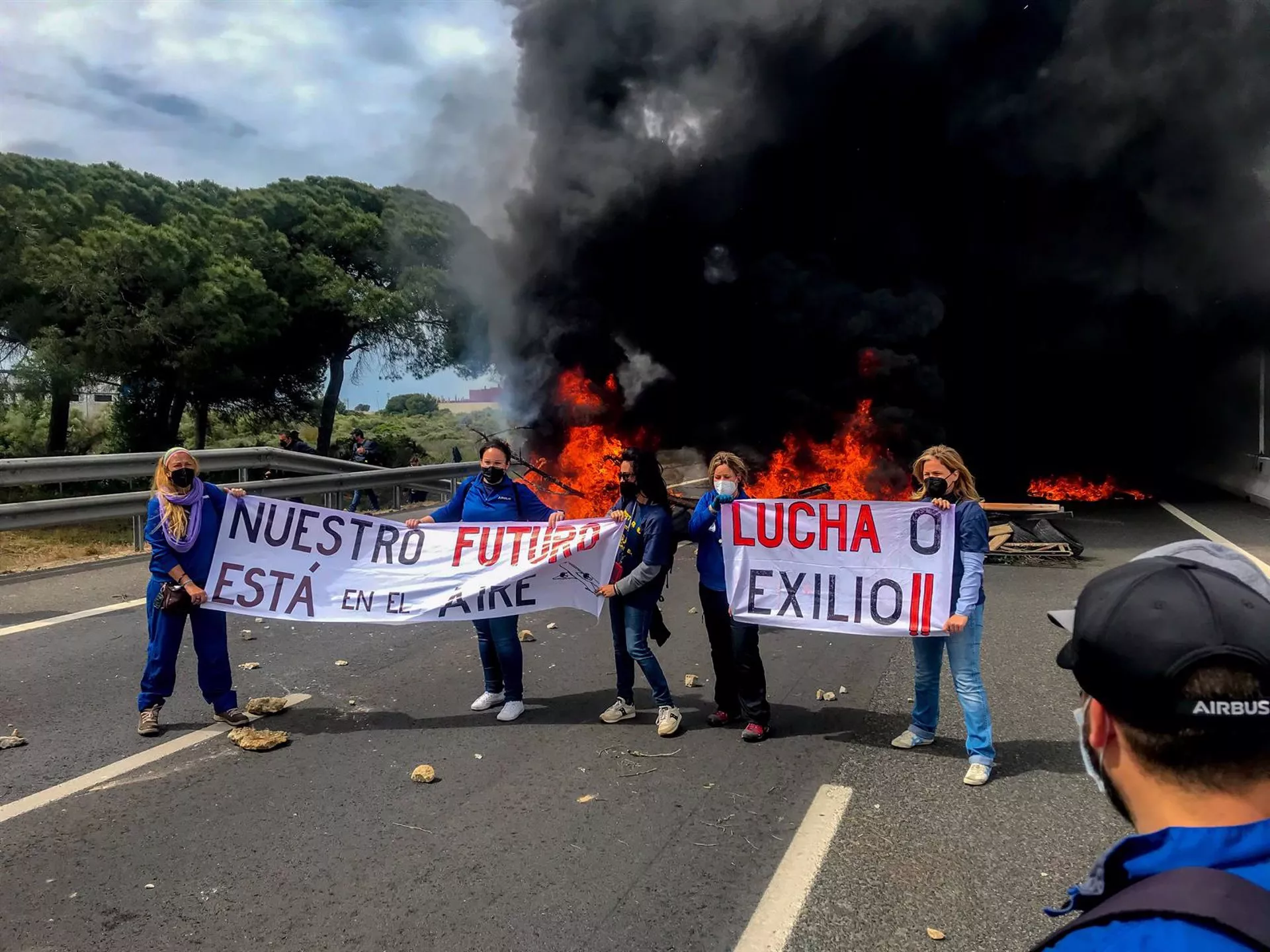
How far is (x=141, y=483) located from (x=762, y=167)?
1462 centimetres

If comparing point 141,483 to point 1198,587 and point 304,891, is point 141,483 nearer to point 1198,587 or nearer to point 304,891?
point 304,891

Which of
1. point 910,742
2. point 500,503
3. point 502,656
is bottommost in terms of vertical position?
point 910,742

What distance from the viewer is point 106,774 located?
4.42m

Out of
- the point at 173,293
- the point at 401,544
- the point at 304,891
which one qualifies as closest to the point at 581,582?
the point at 401,544

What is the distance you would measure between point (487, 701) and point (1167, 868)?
479cm

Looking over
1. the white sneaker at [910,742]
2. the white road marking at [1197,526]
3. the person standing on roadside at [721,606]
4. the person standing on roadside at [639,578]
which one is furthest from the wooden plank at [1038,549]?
the person standing on roadside at [639,578]

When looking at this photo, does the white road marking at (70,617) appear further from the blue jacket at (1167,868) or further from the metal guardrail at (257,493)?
the blue jacket at (1167,868)

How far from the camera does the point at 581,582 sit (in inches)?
225

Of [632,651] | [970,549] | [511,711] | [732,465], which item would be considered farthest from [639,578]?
[970,549]

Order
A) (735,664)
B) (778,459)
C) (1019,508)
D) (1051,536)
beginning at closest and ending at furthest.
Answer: (735,664) → (1051,536) → (1019,508) → (778,459)

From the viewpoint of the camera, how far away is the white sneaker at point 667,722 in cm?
504

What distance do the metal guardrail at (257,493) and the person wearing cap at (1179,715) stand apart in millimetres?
9154

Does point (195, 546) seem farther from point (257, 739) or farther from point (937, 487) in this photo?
point (937, 487)

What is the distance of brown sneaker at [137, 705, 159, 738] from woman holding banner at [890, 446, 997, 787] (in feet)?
13.3
